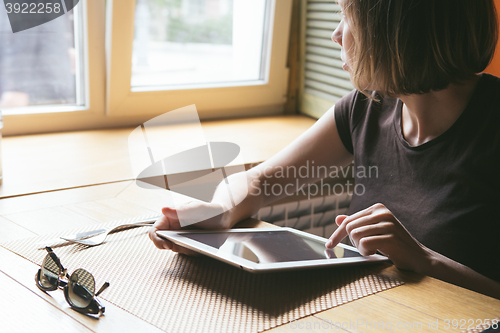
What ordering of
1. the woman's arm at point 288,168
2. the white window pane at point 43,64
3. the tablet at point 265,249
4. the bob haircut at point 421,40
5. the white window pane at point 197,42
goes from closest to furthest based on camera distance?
the tablet at point 265,249, the bob haircut at point 421,40, the woman's arm at point 288,168, the white window pane at point 43,64, the white window pane at point 197,42

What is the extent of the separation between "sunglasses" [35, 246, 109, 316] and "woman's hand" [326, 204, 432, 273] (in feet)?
1.22

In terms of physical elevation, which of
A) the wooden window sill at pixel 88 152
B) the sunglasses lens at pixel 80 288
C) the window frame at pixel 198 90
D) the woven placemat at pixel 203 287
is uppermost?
the window frame at pixel 198 90

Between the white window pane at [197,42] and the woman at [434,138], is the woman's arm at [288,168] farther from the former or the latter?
the white window pane at [197,42]

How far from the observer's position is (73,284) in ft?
2.08

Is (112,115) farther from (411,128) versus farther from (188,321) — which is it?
(188,321)

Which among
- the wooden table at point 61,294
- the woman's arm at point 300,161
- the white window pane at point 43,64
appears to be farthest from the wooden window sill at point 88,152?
the woman's arm at point 300,161

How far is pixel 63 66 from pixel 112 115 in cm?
22

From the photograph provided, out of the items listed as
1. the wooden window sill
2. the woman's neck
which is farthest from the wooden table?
the woman's neck

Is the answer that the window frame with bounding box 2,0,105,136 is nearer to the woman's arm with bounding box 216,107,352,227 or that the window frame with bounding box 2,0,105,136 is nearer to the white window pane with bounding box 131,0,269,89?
the white window pane with bounding box 131,0,269,89

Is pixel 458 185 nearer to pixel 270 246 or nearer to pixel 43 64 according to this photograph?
pixel 270 246

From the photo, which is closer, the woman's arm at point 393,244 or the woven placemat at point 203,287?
the woven placemat at point 203,287

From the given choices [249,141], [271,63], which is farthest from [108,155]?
[271,63]

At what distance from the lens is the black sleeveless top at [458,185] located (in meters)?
0.84

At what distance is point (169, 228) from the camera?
0.83 m
